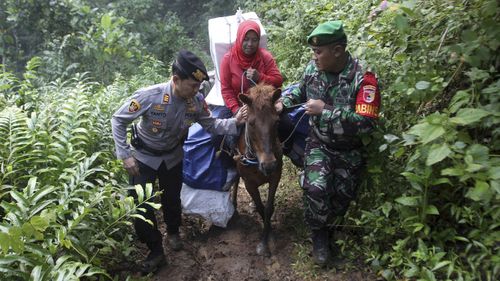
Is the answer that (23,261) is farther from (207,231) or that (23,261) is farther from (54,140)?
(207,231)

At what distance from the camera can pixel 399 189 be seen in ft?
12.7

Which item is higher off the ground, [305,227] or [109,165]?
[109,165]

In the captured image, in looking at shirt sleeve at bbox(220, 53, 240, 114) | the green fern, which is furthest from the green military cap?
Answer: the green fern

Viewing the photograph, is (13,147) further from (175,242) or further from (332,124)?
(332,124)

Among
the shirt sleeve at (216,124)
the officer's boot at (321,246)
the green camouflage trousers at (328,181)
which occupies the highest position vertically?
the shirt sleeve at (216,124)

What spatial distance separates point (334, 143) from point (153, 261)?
218cm

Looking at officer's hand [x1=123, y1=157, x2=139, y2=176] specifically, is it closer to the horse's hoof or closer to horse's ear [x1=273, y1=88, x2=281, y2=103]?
horse's ear [x1=273, y1=88, x2=281, y2=103]

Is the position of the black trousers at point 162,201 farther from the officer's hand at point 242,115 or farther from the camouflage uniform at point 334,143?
the camouflage uniform at point 334,143

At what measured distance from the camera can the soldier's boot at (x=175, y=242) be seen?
15.6ft

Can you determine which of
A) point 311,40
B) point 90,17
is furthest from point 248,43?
point 90,17

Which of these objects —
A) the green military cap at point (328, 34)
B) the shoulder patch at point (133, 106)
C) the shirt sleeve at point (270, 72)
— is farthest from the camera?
the shirt sleeve at point (270, 72)

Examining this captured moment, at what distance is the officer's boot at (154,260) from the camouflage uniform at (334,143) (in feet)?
5.12

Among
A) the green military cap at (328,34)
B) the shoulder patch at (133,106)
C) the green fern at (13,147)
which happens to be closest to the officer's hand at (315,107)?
the green military cap at (328,34)

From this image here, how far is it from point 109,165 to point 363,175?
109 inches
